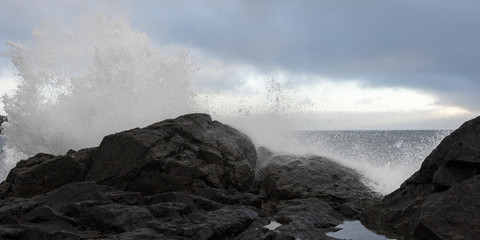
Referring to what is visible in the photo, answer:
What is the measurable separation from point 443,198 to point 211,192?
5363mm

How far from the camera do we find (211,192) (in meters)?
10.1

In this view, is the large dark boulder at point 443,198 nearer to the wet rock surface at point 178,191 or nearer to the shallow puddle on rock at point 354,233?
the shallow puddle on rock at point 354,233

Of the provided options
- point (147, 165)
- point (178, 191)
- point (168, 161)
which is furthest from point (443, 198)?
point (147, 165)

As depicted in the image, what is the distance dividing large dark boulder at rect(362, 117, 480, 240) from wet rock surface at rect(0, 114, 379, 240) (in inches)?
52.5

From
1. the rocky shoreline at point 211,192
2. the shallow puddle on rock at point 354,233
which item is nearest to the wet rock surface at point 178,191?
the rocky shoreline at point 211,192

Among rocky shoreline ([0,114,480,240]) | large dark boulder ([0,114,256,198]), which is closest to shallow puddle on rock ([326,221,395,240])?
rocky shoreline ([0,114,480,240])

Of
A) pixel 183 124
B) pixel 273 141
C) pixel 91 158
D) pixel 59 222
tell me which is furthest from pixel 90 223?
pixel 273 141

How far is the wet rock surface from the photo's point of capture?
739 cm

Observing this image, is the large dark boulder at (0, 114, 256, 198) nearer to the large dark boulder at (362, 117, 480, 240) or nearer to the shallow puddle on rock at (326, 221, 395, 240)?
the shallow puddle on rock at (326, 221, 395, 240)

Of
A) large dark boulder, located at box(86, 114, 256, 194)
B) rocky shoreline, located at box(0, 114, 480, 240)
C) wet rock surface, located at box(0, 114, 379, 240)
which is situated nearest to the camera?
rocky shoreline, located at box(0, 114, 480, 240)

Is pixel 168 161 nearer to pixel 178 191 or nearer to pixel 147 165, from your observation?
pixel 147 165

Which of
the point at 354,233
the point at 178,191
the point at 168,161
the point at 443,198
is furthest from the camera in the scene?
the point at 168,161

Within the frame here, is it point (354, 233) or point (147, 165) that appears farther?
point (147, 165)

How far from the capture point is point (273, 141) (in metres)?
17.2
